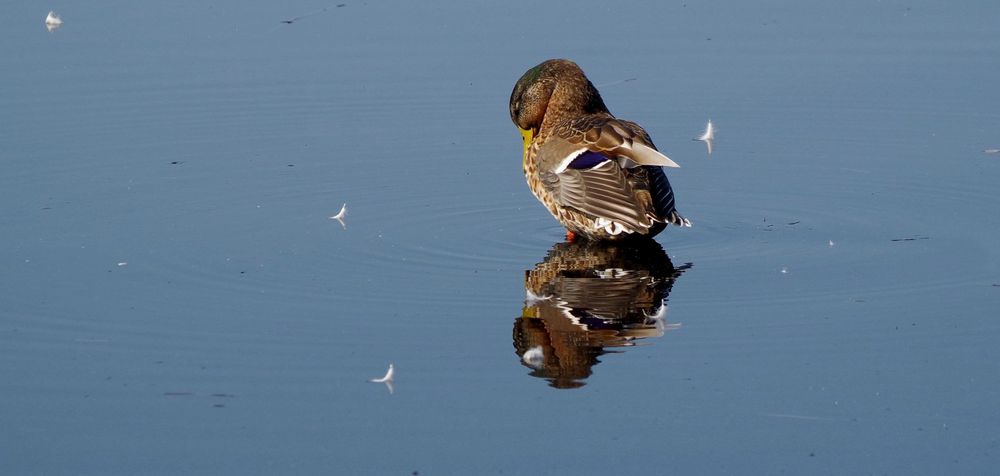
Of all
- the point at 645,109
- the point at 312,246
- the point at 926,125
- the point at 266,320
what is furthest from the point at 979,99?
the point at 266,320

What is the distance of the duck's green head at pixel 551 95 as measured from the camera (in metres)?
9.18

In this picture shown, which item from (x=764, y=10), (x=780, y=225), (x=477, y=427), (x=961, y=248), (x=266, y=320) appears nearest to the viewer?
(x=477, y=427)

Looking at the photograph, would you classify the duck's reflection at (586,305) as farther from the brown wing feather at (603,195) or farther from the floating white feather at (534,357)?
the brown wing feather at (603,195)

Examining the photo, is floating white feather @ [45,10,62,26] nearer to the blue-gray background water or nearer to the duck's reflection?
the blue-gray background water

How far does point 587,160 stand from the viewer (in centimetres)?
837

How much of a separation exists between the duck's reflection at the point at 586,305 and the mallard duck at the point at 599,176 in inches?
6.3

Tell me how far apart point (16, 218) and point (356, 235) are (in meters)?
1.80

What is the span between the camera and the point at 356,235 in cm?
813

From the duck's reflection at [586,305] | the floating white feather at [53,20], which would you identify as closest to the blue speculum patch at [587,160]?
the duck's reflection at [586,305]

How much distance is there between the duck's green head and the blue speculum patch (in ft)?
2.60

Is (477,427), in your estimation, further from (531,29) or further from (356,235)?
(531,29)

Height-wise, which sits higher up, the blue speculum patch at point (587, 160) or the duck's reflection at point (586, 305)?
the blue speculum patch at point (587, 160)

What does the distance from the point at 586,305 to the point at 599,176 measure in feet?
4.63

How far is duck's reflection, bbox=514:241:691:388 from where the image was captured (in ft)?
20.6
